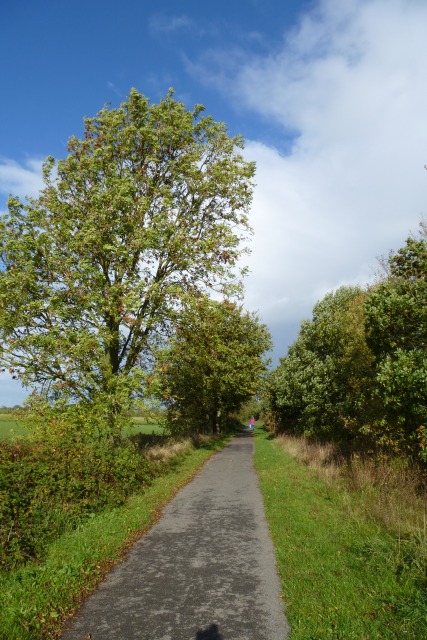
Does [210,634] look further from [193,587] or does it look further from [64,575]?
[64,575]

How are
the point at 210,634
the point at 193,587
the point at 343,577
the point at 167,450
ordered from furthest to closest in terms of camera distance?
1. the point at 167,450
2. the point at 343,577
3. the point at 193,587
4. the point at 210,634

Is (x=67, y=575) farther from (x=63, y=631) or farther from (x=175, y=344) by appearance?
(x=175, y=344)

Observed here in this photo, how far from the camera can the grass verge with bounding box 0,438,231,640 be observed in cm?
504

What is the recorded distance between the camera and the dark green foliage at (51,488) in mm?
6867

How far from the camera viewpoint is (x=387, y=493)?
412 inches

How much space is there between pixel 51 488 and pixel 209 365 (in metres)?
12.5

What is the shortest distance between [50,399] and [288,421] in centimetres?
2863

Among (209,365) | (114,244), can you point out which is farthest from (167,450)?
(114,244)

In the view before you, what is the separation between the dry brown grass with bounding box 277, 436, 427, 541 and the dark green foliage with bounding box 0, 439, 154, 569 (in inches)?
240

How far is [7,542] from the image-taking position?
668 centimetres

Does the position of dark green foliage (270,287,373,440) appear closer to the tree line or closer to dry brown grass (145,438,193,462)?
the tree line

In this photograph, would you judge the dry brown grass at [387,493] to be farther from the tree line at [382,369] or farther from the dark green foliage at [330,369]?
the dark green foliage at [330,369]

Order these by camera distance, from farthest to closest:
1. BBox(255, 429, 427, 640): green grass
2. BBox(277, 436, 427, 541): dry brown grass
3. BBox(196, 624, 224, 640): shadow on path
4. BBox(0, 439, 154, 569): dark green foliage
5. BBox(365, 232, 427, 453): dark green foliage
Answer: BBox(365, 232, 427, 453): dark green foliage
BBox(277, 436, 427, 541): dry brown grass
BBox(0, 439, 154, 569): dark green foliage
BBox(255, 429, 427, 640): green grass
BBox(196, 624, 224, 640): shadow on path

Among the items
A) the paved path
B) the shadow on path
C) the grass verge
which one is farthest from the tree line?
the grass verge
